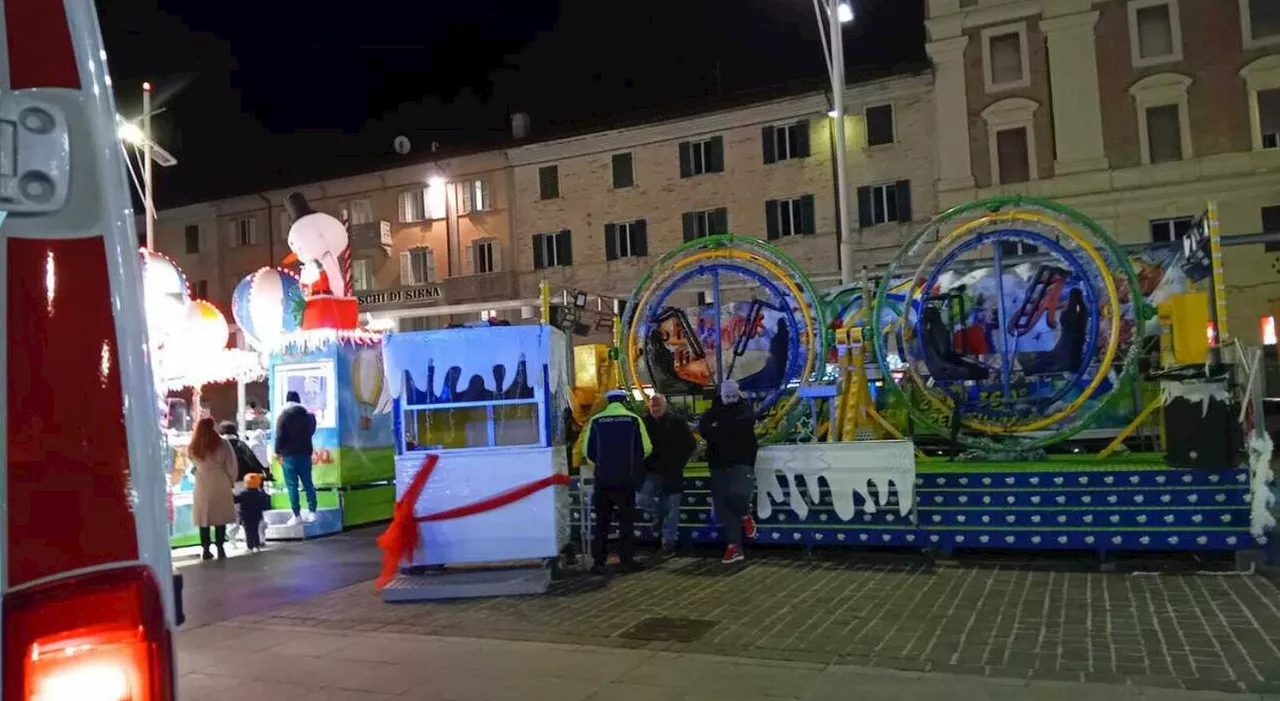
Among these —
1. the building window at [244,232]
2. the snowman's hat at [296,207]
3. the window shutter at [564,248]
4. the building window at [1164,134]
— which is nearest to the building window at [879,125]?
the building window at [1164,134]

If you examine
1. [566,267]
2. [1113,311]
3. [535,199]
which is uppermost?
[535,199]

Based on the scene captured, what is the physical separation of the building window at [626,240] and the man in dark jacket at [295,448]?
2115cm

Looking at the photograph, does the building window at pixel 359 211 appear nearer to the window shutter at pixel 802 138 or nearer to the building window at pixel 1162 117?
the window shutter at pixel 802 138

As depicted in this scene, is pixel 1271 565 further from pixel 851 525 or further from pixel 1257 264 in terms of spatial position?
pixel 1257 264

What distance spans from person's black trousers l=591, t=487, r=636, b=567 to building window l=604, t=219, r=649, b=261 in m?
23.9

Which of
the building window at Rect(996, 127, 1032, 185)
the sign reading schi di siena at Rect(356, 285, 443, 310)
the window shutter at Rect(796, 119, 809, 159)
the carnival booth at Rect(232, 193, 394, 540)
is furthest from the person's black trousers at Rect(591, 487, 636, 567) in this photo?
the sign reading schi di siena at Rect(356, 285, 443, 310)

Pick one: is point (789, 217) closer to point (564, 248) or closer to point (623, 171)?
point (623, 171)

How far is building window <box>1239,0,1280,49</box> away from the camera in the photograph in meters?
25.8

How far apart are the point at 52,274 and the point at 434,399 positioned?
325 inches

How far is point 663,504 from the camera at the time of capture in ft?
34.9

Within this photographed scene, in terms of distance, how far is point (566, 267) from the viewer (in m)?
35.1

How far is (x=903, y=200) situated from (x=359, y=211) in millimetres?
21439

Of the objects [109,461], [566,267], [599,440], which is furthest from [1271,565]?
[566,267]

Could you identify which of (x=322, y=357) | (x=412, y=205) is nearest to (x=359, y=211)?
(x=412, y=205)
